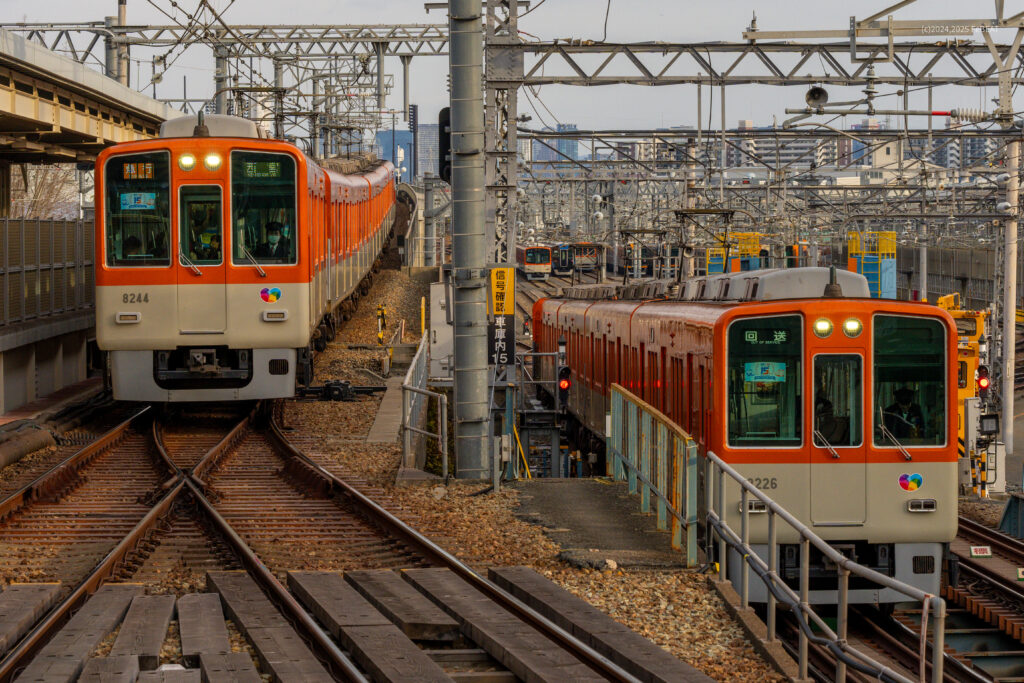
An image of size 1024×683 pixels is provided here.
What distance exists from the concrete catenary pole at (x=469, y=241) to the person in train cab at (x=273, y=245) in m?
3.22

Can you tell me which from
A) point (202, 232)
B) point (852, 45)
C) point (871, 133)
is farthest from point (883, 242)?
→ point (202, 232)

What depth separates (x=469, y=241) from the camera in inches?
514

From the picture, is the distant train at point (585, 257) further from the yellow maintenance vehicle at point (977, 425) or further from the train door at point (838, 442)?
the train door at point (838, 442)

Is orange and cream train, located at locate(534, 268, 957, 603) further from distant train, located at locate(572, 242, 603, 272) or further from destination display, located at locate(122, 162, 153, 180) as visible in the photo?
distant train, located at locate(572, 242, 603, 272)

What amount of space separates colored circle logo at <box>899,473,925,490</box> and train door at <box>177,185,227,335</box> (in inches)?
332

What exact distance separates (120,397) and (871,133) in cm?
1415

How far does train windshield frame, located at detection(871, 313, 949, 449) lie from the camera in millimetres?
9891

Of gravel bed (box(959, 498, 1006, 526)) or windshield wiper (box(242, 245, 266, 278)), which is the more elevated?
windshield wiper (box(242, 245, 266, 278))

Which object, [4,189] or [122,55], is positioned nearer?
[4,189]

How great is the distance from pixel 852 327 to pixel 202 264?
8.17m

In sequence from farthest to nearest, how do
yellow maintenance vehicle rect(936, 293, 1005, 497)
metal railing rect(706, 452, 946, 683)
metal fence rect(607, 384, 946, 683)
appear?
yellow maintenance vehicle rect(936, 293, 1005, 497) → metal fence rect(607, 384, 946, 683) → metal railing rect(706, 452, 946, 683)

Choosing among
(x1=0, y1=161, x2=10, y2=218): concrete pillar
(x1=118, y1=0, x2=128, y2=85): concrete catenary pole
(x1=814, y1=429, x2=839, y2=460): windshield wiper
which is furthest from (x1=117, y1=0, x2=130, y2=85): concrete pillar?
(x1=814, y1=429, x2=839, y2=460): windshield wiper

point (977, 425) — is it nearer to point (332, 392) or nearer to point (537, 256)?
point (332, 392)

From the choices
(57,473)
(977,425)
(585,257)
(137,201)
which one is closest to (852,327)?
(57,473)
